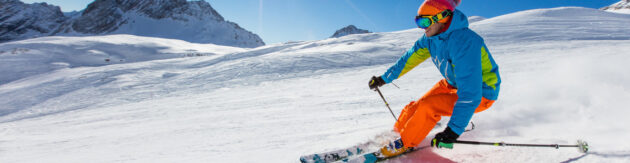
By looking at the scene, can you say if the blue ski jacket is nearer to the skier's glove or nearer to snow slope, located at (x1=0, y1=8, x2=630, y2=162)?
the skier's glove

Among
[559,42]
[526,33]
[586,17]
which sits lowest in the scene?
[559,42]

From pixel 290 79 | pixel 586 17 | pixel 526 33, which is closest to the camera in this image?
pixel 290 79

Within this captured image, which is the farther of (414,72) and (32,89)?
(32,89)

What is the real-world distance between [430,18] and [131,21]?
11773 cm

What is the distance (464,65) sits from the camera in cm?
216

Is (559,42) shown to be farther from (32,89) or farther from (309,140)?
(32,89)

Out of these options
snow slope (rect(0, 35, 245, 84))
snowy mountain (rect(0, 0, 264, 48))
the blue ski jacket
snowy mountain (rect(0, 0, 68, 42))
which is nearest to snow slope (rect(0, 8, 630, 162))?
the blue ski jacket

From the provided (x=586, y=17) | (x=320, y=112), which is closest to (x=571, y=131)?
(x=320, y=112)

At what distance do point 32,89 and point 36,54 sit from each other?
50.3ft

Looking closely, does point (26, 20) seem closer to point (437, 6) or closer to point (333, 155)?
point (333, 155)

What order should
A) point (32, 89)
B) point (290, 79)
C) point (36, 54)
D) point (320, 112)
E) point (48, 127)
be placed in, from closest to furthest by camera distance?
point (320, 112)
point (48, 127)
point (290, 79)
point (32, 89)
point (36, 54)

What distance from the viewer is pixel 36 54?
22.4 metres

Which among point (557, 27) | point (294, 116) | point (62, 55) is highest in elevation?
point (557, 27)

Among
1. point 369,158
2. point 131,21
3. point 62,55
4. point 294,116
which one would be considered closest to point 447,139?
point 369,158
